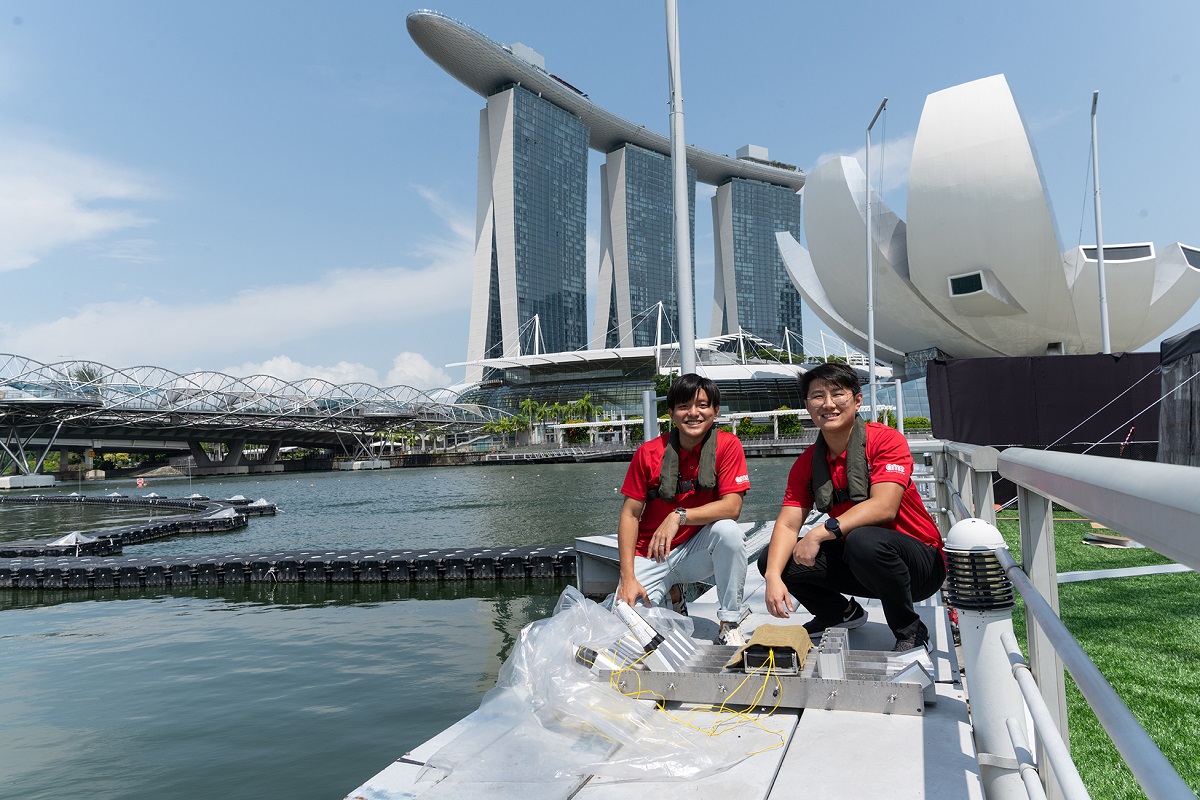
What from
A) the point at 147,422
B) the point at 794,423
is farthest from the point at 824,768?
the point at 794,423

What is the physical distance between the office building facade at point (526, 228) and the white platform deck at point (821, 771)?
9348 cm

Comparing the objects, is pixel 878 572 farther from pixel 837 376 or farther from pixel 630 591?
pixel 630 591

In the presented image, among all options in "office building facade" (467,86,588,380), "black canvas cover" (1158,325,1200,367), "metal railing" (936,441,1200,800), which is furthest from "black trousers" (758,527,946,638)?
"office building facade" (467,86,588,380)

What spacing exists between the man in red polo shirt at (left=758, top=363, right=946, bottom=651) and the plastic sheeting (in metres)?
0.76

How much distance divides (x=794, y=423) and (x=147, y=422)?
58049 millimetres

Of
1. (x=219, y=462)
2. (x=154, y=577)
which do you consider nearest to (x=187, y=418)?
(x=219, y=462)

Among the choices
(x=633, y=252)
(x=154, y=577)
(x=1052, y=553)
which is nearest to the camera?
(x=1052, y=553)

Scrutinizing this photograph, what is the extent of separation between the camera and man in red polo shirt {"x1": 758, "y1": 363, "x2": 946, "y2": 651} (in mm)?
3209

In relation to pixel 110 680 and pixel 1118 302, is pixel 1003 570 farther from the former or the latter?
pixel 1118 302

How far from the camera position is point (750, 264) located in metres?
128

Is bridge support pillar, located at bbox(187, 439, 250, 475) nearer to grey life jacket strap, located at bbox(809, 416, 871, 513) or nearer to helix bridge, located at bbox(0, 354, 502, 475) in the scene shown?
helix bridge, located at bbox(0, 354, 502, 475)

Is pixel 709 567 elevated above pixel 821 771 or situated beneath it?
elevated above

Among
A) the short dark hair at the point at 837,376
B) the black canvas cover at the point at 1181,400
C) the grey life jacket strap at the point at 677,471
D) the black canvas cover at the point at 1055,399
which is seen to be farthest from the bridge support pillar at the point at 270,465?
the short dark hair at the point at 837,376

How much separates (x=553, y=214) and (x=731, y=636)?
98.8 meters
